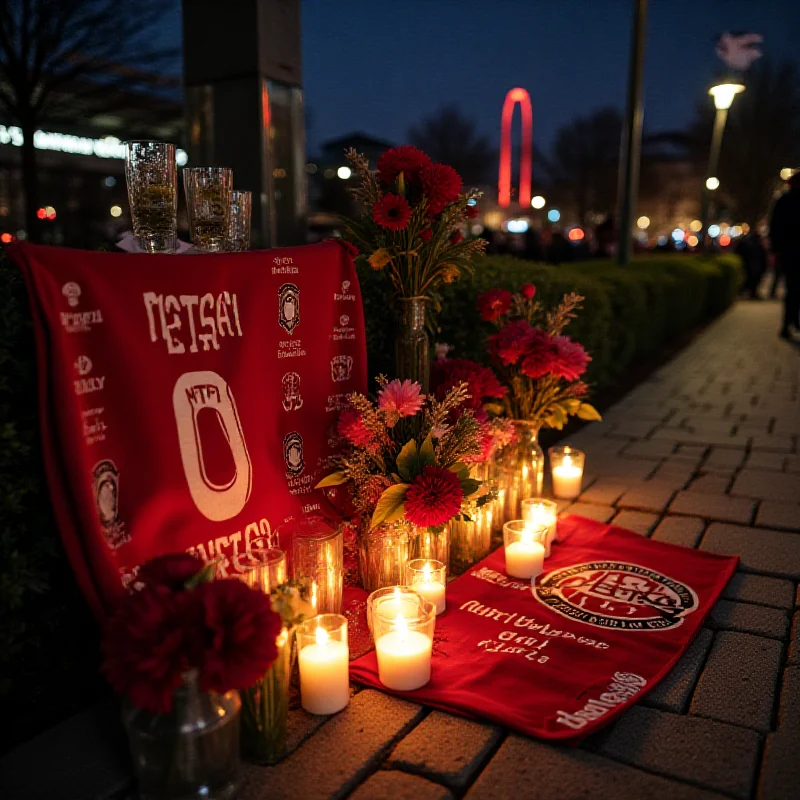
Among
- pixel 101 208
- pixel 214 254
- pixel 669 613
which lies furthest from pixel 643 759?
pixel 101 208

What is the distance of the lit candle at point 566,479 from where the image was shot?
4340mm

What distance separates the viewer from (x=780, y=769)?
2.07 meters

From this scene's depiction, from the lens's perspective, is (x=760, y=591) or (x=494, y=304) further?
(x=494, y=304)

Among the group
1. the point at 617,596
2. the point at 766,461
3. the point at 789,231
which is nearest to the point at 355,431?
the point at 617,596

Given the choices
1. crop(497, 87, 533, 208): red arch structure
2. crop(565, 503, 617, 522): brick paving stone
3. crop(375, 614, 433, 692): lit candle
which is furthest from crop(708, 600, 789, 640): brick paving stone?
crop(497, 87, 533, 208): red arch structure

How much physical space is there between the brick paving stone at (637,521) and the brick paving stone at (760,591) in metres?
0.63

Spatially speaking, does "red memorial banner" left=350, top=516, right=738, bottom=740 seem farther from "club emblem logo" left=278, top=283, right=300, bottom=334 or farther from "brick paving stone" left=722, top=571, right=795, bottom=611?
"club emblem logo" left=278, top=283, right=300, bottom=334

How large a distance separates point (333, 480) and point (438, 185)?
Result: 1.31 meters

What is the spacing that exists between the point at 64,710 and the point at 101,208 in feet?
81.5

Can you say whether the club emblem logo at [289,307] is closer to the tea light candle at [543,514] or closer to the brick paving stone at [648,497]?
the tea light candle at [543,514]

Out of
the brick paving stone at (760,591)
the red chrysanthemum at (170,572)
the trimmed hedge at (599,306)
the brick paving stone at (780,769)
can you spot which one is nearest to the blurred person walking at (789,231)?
the trimmed hedge at (599,306)

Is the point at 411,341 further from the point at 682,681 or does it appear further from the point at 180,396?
the point at 682,681

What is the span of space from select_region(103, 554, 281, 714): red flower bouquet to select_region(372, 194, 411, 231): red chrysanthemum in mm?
1715

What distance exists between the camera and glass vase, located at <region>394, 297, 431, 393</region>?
338 cm
